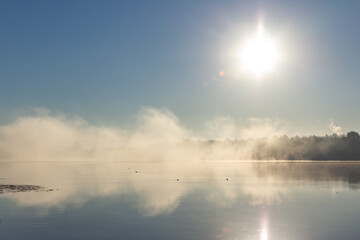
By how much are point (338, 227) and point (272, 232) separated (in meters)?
8.75

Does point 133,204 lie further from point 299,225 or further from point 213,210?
point 299,225

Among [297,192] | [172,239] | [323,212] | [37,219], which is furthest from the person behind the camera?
[297,192]

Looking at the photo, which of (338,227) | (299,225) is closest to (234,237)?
(299,225)

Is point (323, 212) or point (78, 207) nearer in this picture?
point (323, 212)

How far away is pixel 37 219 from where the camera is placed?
1992 inches

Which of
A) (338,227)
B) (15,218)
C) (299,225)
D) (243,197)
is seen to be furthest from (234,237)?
(243,197)

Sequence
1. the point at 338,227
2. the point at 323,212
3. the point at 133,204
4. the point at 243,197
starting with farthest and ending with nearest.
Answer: the point at 243,197
the point at 133,204
the point at 323,212
the point at 338,227

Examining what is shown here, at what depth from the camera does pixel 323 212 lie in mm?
56781

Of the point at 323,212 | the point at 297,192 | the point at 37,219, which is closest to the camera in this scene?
the point at 37,219

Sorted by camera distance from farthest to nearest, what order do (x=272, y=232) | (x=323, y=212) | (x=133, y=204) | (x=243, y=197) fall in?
(x=243, y=197) → (x=133, y=204) → (x=323, y=212) → (x=272, y=232)

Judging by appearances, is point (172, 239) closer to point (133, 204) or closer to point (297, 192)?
point (133, 204)

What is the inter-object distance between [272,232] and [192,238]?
30.1ft

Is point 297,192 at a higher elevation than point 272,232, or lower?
higher

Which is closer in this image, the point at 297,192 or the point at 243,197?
the point at 243,197
